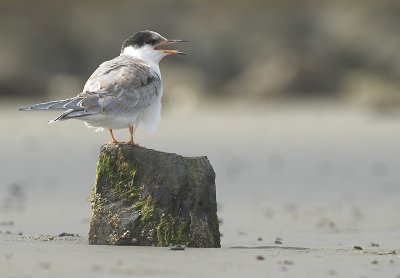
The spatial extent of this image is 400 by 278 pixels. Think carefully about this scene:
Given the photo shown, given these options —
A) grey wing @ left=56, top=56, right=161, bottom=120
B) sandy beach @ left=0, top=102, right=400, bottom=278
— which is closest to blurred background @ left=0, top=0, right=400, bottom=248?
sandy beach @ left=0, top=102, right=400, bottom=278

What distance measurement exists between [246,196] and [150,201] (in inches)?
158

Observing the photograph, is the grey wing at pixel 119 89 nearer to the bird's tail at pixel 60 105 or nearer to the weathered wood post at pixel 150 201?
the bird's tail at pixel 60 105

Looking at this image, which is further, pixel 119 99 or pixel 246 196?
pixel 246 196

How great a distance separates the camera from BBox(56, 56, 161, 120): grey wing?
286 inches

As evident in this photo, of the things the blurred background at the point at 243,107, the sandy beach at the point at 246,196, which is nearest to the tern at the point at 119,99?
the sandy beach at the point at 246,196

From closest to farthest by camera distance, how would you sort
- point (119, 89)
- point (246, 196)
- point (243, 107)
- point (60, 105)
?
point (60, 105) < point (119, 89) < point (246, 196) < point (243, 107)

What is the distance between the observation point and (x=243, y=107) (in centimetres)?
2494

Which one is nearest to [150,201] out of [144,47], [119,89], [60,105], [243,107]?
[60,105]

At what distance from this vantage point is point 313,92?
1084 inches

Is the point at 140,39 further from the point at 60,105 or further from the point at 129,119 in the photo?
the point at 60,105

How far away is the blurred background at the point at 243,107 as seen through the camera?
33.4 feet

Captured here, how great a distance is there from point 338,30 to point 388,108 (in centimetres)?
1468

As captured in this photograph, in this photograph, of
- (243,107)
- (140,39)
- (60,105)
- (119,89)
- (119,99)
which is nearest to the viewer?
(60,105)

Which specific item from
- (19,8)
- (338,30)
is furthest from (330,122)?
(19,8)
